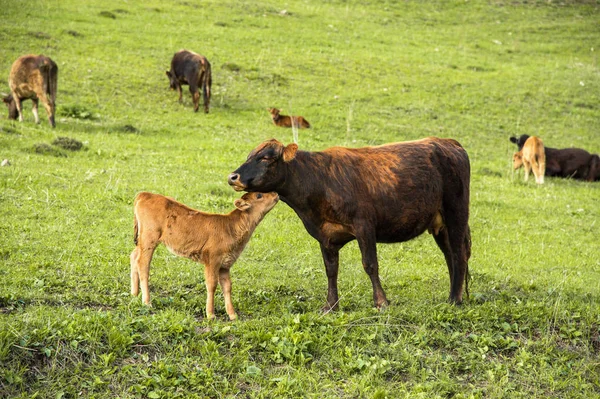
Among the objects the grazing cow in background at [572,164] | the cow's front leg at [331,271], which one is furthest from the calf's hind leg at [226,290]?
the grazing cow in background at [572,164]

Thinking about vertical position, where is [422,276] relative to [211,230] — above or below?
below

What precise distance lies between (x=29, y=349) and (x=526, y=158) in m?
18.2

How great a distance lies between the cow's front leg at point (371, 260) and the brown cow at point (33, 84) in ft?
44.4

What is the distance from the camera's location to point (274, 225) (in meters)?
14.2

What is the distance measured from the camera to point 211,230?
8.79m

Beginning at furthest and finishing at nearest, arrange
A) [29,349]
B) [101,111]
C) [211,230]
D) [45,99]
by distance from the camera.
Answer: [101,111] < [45,99] < [211,230] < [29,349]

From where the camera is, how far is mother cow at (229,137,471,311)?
30.0ft

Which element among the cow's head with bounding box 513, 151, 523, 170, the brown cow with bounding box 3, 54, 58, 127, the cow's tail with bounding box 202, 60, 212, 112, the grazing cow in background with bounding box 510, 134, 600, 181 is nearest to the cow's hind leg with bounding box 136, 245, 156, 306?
the brown cow with bounding box 3, 54, 58, 127

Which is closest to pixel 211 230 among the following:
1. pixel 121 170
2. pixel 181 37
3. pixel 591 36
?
pixel 121 170

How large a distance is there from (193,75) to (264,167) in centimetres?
1653

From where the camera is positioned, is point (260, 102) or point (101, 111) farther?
point (260, 102)

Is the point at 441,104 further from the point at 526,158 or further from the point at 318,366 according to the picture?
the point at 318,366

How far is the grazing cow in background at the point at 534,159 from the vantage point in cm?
2245

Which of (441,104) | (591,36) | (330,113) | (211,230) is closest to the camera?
(211,230)
